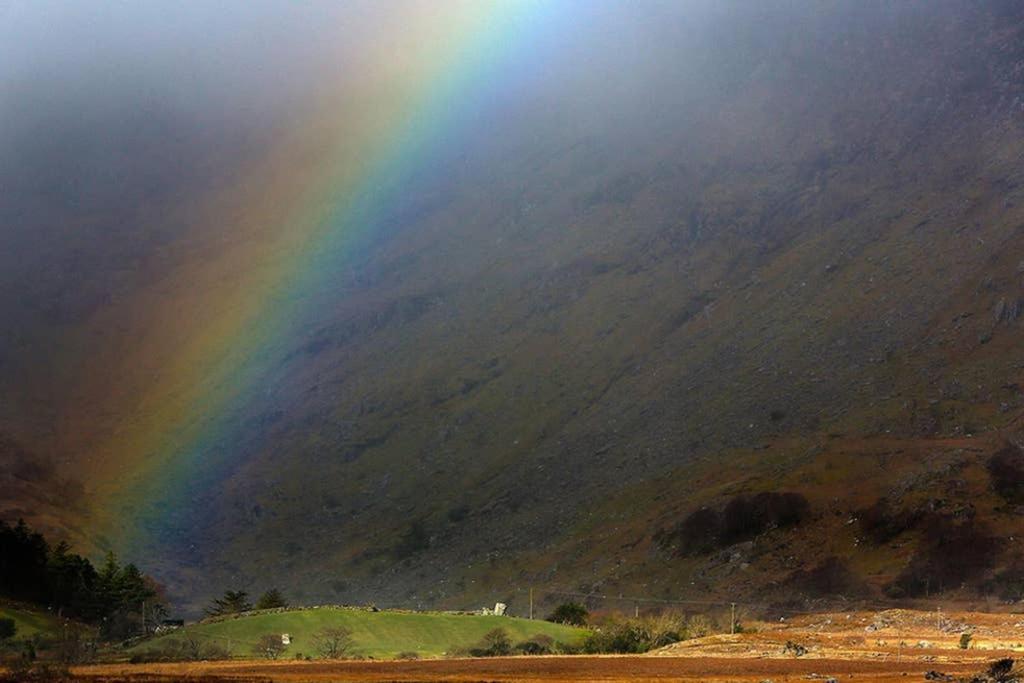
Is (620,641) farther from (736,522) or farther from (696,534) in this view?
(696,534)

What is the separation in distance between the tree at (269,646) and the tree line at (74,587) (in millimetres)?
10431

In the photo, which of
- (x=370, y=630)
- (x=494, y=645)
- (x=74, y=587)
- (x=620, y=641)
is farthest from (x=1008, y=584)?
(x=74, y=587)

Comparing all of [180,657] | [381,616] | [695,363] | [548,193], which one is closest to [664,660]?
[381,616]

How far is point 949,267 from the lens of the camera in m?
110

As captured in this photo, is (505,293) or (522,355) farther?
(505,293)

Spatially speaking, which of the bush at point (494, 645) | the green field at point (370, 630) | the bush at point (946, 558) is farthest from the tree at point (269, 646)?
the bush at point (946, 558)

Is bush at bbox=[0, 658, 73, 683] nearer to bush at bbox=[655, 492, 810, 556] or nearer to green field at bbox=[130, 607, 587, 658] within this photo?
green field at bbox=[130, 607, 587, 658]

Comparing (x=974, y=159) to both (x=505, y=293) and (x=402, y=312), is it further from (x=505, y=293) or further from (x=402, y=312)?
(x=402, y=312)

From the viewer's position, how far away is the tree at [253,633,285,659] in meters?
45.2

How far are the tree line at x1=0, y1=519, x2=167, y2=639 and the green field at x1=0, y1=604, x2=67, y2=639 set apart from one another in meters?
1.92

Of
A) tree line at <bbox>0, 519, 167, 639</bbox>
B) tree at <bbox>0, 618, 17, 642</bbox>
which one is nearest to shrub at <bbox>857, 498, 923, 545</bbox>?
tree line at <bbox>0, 519, 167, 639</bbox>

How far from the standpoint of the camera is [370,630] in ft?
156

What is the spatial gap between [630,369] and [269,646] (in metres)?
78.6

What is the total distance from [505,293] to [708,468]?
53.2 metres
